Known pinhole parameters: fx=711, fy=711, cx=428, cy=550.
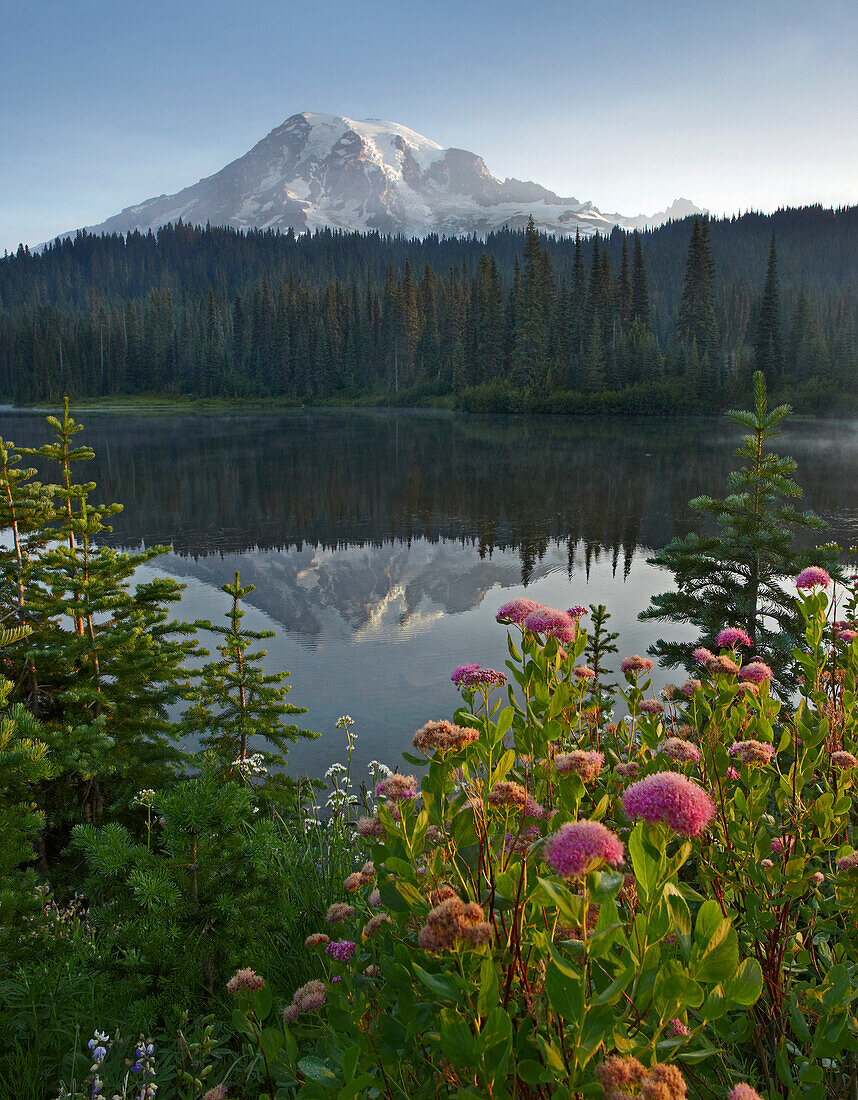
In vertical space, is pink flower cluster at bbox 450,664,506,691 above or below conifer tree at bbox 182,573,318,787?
above

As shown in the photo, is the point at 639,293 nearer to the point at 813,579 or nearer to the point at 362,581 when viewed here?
the point at 362,581

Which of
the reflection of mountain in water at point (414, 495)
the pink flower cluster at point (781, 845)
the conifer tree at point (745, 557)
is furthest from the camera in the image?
the reflection of mountain in water at point (414, 495)

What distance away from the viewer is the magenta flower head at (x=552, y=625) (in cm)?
262

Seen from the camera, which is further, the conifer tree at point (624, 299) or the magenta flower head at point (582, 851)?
the conifer tree at point (624, 299)

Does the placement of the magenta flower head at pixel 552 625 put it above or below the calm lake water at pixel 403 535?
above

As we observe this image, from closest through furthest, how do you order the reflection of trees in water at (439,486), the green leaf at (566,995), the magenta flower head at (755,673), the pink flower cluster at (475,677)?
the green leaf at (566,995) < the pink flower cluster at (475,677) < the magenta flower head at (755,673) < the reflection of trees in water at (439,486)

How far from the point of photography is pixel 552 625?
2.63 metres

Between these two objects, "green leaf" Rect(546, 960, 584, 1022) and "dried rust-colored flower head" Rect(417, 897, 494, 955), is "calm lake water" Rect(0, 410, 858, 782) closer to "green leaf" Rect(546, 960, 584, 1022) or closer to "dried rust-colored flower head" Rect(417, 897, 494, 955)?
"dried rust-colored flower head" Rect(417, 897, 494, 955)

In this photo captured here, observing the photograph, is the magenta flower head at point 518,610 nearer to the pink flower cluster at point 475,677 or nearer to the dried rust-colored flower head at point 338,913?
the pink flower cluster at point 475,677

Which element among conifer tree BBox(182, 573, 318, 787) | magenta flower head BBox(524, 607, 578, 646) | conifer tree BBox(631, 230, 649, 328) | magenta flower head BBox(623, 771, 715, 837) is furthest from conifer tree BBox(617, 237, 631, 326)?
magenta flower head BBox(623, 771, 715, 837)

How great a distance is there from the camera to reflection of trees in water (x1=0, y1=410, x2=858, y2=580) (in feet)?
59.8

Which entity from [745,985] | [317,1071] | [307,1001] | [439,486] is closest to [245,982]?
[307,1001]

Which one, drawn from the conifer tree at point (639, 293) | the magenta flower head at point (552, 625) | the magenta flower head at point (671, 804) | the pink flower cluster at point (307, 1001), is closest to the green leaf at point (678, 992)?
the magenta flower head at point (671, 804)

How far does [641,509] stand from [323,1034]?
20.0 metres
